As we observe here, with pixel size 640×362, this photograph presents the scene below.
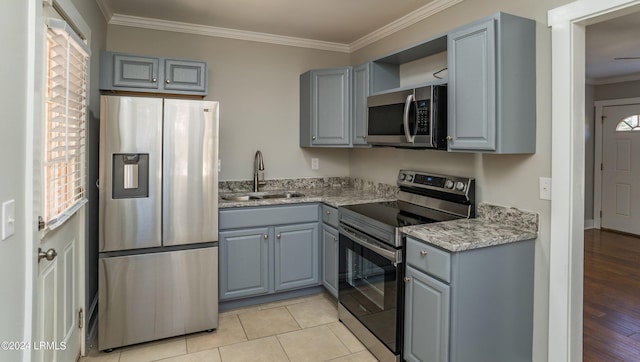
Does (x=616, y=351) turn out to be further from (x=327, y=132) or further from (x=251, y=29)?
(x=251, y=29)

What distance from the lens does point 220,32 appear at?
11.6 feet

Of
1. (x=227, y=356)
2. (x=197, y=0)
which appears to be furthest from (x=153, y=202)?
(x=197, y=0)

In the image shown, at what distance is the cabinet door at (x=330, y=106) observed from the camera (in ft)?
11.4

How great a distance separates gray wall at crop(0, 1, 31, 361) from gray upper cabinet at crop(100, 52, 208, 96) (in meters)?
1.60

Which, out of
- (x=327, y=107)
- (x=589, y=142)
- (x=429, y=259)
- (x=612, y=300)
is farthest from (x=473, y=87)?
(x=589, y=142)

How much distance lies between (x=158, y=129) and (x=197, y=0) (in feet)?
3.55

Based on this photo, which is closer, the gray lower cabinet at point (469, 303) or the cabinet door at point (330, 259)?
the gray lower cabinet at point (469, 303)

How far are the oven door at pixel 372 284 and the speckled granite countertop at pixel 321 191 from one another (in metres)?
0.46

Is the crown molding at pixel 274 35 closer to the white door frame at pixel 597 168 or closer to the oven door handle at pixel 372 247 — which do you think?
the oven door handle at pixel 372 247

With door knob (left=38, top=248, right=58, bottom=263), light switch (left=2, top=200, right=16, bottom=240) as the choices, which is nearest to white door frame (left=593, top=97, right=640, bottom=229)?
door knob (left=38, top=248, right=58, bottom=263)

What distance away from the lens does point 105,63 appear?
2852mm

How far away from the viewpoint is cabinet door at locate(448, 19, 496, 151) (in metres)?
2.04

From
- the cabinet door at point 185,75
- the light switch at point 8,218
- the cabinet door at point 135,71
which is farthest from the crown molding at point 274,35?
the light switch at point 8,218

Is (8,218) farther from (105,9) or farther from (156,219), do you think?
(105,9)
